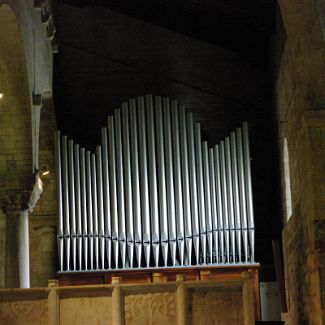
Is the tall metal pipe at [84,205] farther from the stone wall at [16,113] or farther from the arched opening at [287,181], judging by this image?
the arched opening at [287,181]

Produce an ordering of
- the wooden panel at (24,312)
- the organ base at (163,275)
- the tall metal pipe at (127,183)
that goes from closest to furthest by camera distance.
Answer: the wooden panel at (24,312) < the organ base at (163,275) < the tall metal pipe at (127,183)

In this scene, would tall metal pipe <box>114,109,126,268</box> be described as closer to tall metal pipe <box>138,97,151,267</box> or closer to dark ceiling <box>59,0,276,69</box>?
tall metal pipe <box>138,97,151,267</box>

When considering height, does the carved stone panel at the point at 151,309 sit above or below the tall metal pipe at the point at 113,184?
below

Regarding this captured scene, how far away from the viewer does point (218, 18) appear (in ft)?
59.2

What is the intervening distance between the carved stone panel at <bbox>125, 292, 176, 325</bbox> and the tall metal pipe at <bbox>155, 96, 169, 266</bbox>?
20.4 ft

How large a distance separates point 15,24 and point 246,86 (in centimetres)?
708

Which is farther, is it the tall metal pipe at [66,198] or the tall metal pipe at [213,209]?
the tall metal pipe at [66,198]

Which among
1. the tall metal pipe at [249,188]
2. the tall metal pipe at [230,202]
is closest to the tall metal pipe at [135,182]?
the tall metal pipe at [230,202]

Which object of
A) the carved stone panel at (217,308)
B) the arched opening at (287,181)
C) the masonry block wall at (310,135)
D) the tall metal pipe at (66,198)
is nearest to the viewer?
the carved stone panel at (217,308)

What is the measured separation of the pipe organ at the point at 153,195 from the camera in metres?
17.8

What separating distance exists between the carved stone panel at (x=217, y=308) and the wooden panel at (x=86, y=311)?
1.09 m

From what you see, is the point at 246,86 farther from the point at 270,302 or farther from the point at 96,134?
the point at 270,302

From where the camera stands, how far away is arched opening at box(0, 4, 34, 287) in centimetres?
1466

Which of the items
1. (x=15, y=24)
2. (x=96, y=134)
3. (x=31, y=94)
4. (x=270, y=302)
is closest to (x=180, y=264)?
(x=270, y=302)
